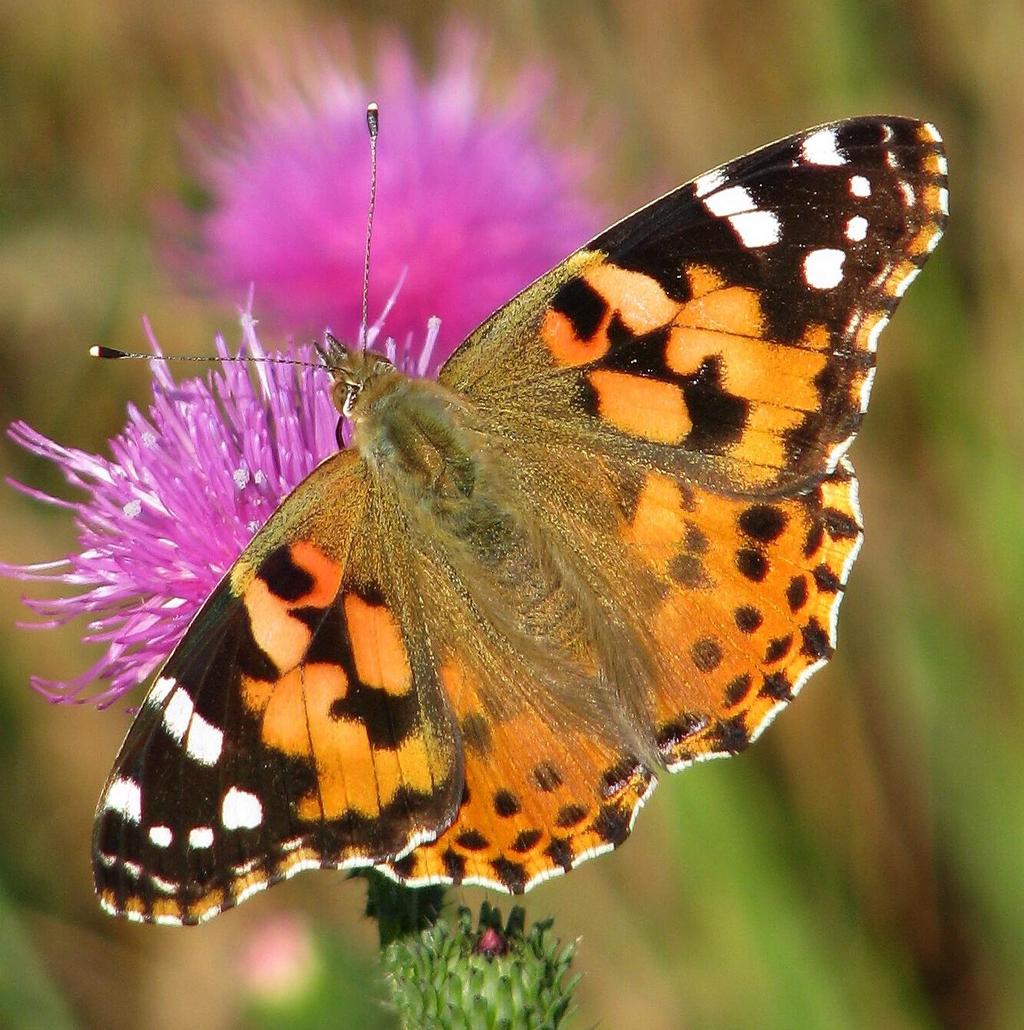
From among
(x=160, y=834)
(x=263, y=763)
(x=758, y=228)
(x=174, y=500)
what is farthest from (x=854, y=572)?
(x=160, y=834)

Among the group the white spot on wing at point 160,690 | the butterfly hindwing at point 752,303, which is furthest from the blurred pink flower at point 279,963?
the butterfly hindwing at point 752,303

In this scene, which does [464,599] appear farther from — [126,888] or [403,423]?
[126,888]

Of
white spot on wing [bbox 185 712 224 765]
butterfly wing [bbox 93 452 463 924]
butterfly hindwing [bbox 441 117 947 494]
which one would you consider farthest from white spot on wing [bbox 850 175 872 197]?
Result: white spot on wing [bbox 185 712 224 765]

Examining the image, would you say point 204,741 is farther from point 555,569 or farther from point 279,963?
point 279,963

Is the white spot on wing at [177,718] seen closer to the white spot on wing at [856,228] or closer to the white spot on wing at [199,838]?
the white spot on wing at [199,838]

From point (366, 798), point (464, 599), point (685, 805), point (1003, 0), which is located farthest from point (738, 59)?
point (366, 798)

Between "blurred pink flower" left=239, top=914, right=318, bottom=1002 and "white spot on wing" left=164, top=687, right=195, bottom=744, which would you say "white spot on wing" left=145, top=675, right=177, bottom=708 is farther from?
"blurred pink flower" left=239, top=914, right=318, bottom=1002
